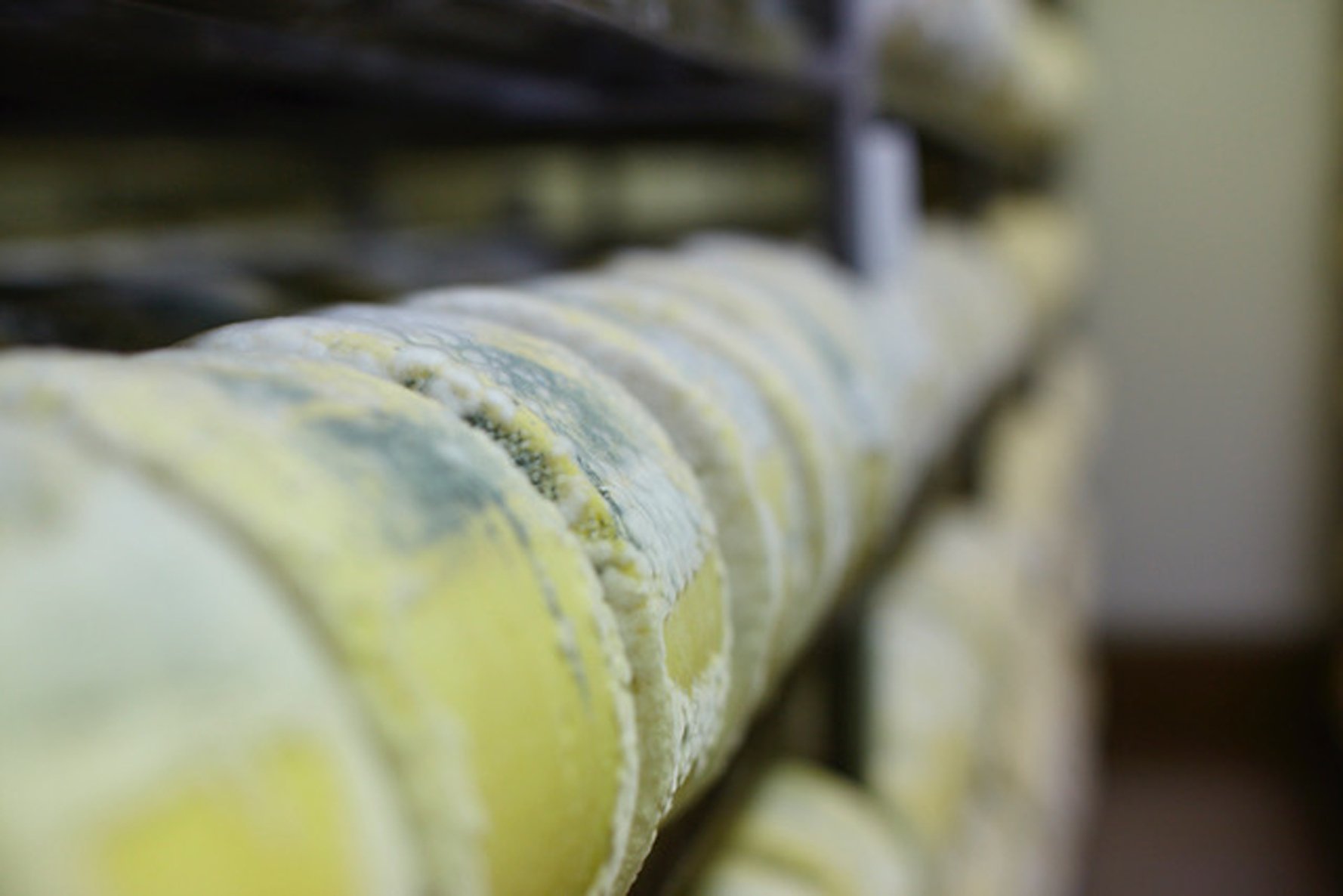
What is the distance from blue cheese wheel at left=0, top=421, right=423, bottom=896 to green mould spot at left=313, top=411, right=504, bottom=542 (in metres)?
0.06

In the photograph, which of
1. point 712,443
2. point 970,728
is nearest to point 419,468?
point 712,443

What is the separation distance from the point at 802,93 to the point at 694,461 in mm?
651

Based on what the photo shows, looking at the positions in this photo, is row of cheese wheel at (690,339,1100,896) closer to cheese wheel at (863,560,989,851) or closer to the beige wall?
cheese wheel at (863,560,989,851)

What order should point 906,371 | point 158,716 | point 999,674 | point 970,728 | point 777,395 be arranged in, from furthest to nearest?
1. point 999,674
2. point 970,728
3. point 906,371
4. point 777,395
5. point 158,716

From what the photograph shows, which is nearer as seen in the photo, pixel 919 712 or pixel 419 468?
pixel 419 468

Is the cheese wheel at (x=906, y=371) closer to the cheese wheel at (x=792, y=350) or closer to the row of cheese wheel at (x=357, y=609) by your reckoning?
the cheese wheel at (x=792, y=350)

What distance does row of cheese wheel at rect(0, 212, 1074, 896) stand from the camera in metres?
0.27

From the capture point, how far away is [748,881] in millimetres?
861

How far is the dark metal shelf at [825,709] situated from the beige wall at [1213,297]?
1753 millimetres

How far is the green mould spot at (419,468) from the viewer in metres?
0.37

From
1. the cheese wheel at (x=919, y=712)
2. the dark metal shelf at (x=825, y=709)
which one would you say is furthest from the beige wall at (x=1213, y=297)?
the cheese wheel at (x=919, y=712)

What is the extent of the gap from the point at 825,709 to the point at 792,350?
497 millimetres

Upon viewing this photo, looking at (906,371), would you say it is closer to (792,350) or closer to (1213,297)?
(792,350)

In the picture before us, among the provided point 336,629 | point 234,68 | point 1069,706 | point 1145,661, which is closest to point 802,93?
point 234,68
